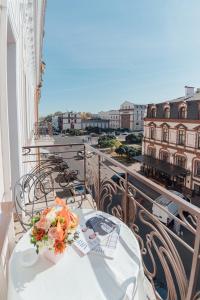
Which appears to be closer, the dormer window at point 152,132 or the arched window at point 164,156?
the arched window at point 164,156

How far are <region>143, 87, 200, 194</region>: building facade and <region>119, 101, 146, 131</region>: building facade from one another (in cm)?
2597

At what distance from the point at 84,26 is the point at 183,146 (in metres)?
9.72

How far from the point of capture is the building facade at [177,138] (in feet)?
43.7

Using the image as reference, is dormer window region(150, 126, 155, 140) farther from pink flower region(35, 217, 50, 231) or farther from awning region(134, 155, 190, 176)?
pink flower region(35, 217, 50, 231)

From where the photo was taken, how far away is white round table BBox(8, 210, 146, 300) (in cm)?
85

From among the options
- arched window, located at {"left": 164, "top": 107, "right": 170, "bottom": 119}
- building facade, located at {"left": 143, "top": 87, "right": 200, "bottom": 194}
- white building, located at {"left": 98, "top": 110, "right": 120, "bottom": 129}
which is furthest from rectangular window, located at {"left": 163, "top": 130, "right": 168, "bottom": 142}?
white building, located at {"left": 98, "top": 110, "right": 120, "bottom": 129}

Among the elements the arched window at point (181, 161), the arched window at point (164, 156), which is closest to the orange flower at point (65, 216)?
the arched window at point (181, 161)

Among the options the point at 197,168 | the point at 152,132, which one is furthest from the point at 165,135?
the point at 197,168

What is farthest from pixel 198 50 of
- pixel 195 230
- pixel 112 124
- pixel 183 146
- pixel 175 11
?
pixel 112 124

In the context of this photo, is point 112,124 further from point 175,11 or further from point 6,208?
point 6,208

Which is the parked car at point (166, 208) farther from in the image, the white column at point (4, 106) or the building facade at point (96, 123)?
the building facade at point (96, 123)

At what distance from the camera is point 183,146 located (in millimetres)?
14281

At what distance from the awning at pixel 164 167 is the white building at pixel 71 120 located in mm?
34924

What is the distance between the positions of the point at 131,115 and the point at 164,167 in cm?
2966
